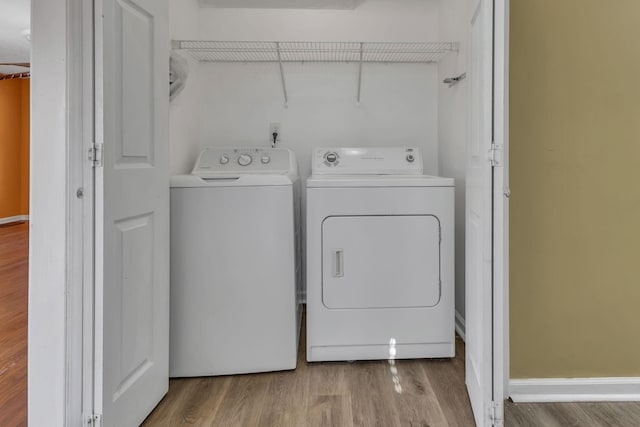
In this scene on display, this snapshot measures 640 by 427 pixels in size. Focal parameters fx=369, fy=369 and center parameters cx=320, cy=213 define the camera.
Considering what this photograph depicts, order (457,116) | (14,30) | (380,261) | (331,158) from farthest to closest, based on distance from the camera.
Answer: (14,30)
(331,158)
(457,116)
(380,261)

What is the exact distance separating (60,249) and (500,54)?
4.62 ft

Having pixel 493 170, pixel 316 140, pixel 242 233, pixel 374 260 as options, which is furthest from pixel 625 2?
pixel 242 233

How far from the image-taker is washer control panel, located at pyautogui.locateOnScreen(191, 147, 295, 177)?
6.73 ft

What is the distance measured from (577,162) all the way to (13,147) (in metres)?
7.36

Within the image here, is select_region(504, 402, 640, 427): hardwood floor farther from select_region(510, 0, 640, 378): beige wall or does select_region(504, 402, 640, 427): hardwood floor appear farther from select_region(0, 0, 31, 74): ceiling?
select_region(0, 0, 31, 74): ceiling

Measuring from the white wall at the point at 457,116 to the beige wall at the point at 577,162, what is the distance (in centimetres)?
44

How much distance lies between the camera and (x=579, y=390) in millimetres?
1463

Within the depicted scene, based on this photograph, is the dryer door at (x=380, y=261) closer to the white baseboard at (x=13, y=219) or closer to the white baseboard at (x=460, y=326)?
the white baseboard at (x=460, y=326)

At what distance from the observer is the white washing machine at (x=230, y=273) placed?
5.19 feet

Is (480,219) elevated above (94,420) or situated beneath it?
elevated above

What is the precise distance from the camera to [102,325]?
1091 millimetres

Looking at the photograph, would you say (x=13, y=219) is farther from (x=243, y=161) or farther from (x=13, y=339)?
(x=243, y=161)

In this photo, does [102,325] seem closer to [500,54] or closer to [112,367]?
[112,367]

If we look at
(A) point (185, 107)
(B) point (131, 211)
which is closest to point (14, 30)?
(A) point (185, 107)
